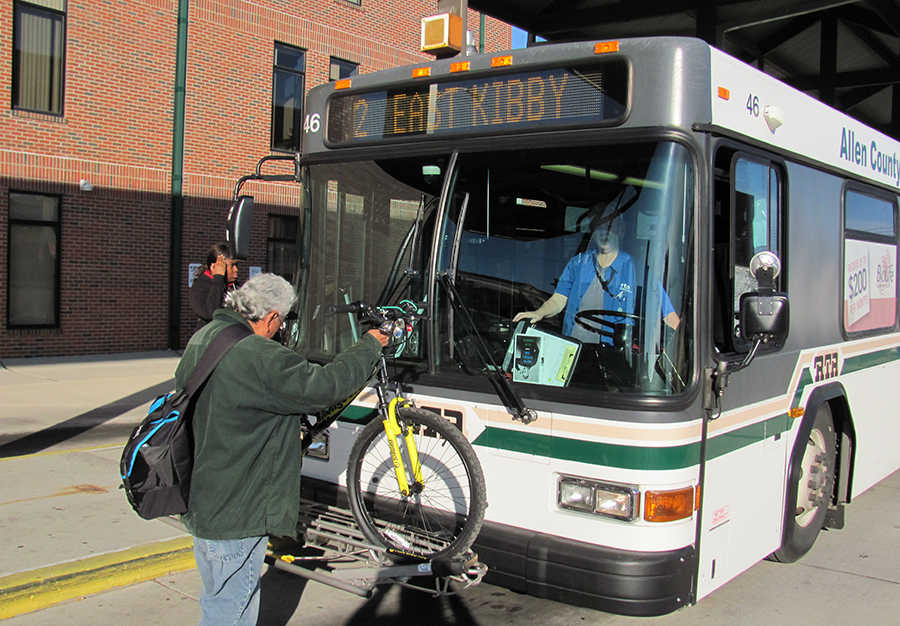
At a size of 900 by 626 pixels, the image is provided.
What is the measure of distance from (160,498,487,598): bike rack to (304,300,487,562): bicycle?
0.22 ft

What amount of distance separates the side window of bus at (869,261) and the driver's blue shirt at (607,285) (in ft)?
7.93

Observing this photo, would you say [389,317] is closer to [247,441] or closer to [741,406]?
[247,441]

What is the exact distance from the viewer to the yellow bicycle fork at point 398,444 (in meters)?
3.80

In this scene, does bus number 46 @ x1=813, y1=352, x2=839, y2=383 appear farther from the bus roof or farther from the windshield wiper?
the windshield wiper

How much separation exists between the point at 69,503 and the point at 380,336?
3.84 m

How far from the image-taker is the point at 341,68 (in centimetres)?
1978

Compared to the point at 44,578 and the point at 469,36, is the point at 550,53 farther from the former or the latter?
the point at 44,578

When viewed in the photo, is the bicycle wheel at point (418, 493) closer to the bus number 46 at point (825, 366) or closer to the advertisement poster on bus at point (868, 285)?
the bus number 46 at point (825, 366)

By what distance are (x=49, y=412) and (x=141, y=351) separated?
21.0 ft

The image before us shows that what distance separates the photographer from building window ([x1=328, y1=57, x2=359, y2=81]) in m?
19.6

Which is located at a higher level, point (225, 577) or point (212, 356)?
point (212, 356)

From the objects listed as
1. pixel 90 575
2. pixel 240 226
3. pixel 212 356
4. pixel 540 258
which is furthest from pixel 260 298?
pixel 90 575

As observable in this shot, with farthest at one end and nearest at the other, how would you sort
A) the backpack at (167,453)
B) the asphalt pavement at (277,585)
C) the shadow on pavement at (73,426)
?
the shadow on pavement at (73,426) < the asphalt pavement at (277,585) < the backpack at (167,453)

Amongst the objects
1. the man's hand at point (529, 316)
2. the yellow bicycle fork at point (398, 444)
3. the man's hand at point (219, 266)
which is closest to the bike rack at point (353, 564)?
the yellow bicycle fork at point (398, 444)
